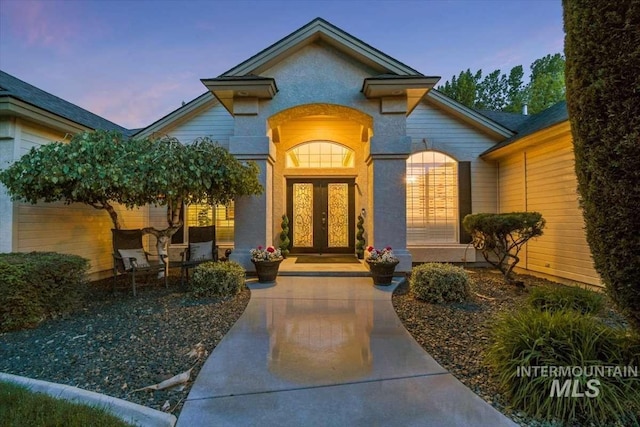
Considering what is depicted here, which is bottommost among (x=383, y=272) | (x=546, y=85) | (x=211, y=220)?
(x=383, y=272)

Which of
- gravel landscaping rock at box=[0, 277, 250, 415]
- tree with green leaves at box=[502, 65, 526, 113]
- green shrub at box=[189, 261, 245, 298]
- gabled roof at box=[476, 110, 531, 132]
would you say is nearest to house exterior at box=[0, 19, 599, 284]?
gabled roof at box=[476, 110, 531, 132]

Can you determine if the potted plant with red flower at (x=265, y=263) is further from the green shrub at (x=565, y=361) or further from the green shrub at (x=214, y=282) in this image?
the green shrub at (x=565, y=361)

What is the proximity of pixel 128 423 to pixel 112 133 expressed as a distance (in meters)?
5.68

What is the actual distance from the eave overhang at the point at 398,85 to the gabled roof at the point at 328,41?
1.65 feet

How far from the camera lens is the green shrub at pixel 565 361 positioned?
7.18 feet

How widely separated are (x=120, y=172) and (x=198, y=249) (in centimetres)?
252

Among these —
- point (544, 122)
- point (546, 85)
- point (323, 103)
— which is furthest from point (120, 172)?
point (546, 85)

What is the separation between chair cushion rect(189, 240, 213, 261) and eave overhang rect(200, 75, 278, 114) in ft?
12.2

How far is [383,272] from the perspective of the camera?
6207mm

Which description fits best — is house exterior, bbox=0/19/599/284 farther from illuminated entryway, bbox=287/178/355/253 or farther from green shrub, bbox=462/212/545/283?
green shrub, bbox=462/212/545/283

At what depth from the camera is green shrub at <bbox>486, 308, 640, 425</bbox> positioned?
2.19 metres

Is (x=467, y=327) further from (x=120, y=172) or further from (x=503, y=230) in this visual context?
(x=120, y=172)

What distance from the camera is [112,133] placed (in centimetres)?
589

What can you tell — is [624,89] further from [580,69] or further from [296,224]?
[296,224]
